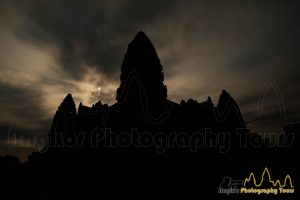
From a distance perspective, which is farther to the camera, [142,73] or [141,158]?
[142,73]

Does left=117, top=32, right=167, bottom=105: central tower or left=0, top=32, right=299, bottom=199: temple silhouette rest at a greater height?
left=117, top=32, right=167, bottom=105: central tower

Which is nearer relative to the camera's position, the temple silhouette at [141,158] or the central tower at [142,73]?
the temple silhouette at [141,158]

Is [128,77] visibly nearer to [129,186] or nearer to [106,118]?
[106,118]

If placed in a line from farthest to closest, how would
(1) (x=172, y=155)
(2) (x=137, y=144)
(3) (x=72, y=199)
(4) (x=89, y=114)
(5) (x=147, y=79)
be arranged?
(5) (x=147, y=79), (4) (x=89, y=114), (2) (x=137, y=144), (1) (x=172, y=155), (3) (x=72, y=199)

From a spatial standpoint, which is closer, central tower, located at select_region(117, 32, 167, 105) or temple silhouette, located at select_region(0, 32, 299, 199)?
temple silhouette, located at select_region(0, 32, 299, 199)

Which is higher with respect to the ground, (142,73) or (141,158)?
(142,73)

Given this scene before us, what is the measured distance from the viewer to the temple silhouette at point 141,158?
2553 centimetres

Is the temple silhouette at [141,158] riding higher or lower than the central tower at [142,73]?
lower

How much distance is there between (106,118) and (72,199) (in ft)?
39.4

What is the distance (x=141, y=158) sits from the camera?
26688 millimetres

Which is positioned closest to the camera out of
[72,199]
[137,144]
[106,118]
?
[72,199]

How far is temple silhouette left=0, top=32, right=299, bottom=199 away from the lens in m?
25.5

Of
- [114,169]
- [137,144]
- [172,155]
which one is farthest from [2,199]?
[172,155]

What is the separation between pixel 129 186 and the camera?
25.3 metres
